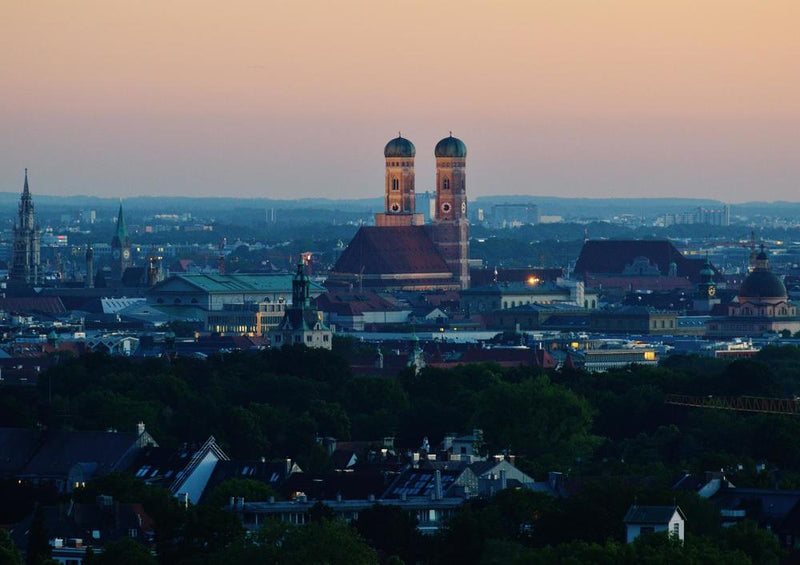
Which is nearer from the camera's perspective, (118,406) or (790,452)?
(790,452)

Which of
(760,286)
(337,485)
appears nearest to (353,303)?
(760,286)

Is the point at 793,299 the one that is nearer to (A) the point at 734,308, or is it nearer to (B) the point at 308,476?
(A) the point at 734,308

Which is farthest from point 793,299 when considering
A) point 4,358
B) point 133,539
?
point 133,539

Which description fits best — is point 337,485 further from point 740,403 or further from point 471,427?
point 740,403

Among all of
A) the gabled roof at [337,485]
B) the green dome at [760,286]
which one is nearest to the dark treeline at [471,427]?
the gabled roof at [337,485]

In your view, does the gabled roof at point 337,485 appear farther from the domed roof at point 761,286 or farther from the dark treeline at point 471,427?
the domed roof at point 761,286

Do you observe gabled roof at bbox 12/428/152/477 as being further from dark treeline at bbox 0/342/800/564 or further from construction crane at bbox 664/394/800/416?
construction crane at bbox 664/394/800/416

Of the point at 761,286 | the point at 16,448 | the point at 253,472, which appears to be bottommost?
the point at 761,286
